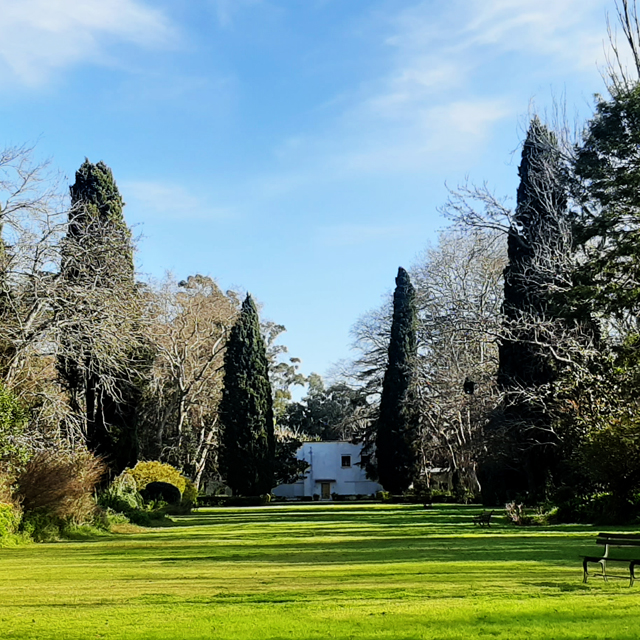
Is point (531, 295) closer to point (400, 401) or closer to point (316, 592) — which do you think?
point (400, 401)

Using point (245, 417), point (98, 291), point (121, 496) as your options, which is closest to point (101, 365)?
point (98, 291)

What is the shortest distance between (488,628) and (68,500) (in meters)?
16.1

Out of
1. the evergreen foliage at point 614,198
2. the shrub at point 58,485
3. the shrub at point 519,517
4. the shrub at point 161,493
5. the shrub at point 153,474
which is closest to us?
the evergreen foliage at point 614,198

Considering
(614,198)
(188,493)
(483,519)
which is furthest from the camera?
(188,493)

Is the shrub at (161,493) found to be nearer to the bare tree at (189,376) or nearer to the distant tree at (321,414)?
the bare tree at (189,376)

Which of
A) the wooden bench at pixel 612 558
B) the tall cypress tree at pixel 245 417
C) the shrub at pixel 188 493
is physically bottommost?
the shrub at pixel 188 493

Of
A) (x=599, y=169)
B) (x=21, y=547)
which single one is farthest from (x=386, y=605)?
(x=599, y=169)

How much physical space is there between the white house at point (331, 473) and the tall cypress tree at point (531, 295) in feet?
112

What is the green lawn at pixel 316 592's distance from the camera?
7.03 m

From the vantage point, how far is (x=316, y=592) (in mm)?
9453

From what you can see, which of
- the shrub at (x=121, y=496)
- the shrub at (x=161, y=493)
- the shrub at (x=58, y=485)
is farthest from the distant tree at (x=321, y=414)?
the shrub at (x=58, y=485)

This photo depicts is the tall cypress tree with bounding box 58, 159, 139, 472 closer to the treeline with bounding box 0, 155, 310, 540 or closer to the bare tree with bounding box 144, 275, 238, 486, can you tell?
the treeline with bounding box 0, 155, 310, 540

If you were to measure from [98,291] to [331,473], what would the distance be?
164 ft

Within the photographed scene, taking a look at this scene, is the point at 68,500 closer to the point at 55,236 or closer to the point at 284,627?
the point at 55,236
